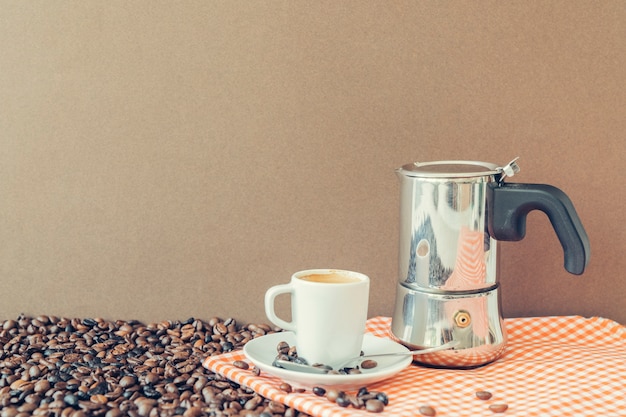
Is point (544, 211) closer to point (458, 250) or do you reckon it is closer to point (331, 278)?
point (458, 250)

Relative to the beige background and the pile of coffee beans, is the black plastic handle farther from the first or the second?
the pile of coffee beans

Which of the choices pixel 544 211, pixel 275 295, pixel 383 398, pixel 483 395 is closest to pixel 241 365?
pixel 275 295

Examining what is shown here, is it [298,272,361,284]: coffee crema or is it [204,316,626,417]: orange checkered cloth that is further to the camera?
[298,272,361,284]: coffee crema

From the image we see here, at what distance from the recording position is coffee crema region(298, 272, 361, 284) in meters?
1.00

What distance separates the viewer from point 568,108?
118cm

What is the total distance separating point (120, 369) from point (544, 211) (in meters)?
0.66

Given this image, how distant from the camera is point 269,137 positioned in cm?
123

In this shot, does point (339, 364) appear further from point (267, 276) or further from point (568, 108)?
point (568, 108)

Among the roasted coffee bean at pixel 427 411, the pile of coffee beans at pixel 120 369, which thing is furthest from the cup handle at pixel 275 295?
the roasted coffee bean at pixel 427 411

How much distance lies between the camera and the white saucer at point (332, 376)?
874mm

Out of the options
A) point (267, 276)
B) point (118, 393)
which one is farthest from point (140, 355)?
point (267, 276)

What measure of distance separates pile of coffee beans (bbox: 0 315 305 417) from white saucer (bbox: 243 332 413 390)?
43mm

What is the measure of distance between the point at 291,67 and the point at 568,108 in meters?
0.49

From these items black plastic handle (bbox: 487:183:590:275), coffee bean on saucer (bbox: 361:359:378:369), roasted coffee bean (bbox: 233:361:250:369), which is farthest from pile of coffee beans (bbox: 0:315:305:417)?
black plastic handle (bbox: 487:183:590:275)
